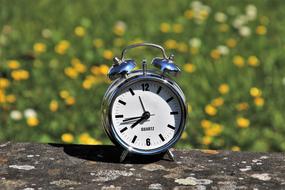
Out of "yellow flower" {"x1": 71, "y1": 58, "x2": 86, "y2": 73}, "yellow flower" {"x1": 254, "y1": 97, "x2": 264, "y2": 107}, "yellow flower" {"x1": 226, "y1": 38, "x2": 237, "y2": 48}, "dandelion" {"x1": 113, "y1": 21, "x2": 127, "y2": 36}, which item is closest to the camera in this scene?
"yellow flower" {"x1": 254, "y1": 97, "x2": 264, "y2": 107}

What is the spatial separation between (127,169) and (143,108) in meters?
0.26

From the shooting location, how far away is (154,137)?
2957 millimetres

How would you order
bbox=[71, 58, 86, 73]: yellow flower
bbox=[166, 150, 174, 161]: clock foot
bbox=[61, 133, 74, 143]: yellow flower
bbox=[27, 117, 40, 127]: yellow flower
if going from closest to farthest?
bbox=[166, 150, 174, 161]: clock foot < bbox=[61, 133, 74, 143]: yellow flower < bbox=[27, 117, 40, 127]: yellow flower < bbox=[71, 58, 86, 73]: yellow flower

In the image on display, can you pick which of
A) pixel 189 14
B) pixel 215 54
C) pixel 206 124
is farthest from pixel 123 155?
pixel 189 14

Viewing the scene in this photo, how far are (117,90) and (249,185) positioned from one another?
0.64 m

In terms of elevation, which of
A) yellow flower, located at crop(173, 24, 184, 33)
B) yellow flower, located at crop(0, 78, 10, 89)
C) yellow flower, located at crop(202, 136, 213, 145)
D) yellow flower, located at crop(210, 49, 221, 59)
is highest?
yellow flower, located at crop(173, 24, 184, 33)

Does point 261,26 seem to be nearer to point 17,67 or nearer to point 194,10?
point 194,10

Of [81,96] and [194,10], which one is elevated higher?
[194,10]

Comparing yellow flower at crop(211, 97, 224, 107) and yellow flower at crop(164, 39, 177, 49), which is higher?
Result: yellow flower at crop(164, 39, 177, 49)

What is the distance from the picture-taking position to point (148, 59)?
17.0 feet

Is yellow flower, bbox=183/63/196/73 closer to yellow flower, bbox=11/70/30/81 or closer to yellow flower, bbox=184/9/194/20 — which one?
yellow flower, bbox=184/9/194/20

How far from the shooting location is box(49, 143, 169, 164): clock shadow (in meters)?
3.03

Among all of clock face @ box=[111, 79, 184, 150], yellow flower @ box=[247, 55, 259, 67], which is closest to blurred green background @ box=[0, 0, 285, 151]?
yellow flower @ box=[247, 55, 259, 67]

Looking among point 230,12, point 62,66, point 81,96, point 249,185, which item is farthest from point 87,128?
point 230,12
